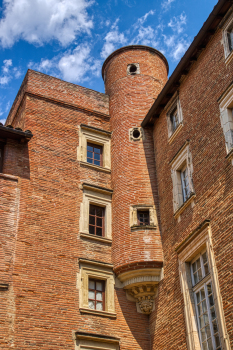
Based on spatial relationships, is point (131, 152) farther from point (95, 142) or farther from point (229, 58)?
point (229, 58)

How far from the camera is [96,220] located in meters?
17.6

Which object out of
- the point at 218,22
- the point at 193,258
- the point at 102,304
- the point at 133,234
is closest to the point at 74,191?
the point at 133,234

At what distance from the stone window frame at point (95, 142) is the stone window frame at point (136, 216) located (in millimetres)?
2560

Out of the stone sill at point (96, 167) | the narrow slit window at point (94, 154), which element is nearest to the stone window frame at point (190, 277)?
the stone sill at point (96, 167)

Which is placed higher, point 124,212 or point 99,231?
point 124,212

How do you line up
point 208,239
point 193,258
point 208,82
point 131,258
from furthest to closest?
point 131,258 → point 208,82 → point 193,258 → point 208,239

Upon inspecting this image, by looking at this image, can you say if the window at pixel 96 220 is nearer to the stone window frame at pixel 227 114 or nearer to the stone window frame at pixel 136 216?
the stone window frame at pixel 136 216

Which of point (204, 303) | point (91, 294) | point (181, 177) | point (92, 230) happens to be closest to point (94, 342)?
point (91, 294)

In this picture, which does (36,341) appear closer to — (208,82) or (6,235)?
(6,235)

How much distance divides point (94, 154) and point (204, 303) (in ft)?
28.2

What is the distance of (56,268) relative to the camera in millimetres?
15273

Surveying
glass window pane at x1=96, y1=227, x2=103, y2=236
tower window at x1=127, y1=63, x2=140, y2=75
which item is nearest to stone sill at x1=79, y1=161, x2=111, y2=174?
glass window pane at x1=96, y1=227, x2=103, y2=236

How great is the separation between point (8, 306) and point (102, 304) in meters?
3.35

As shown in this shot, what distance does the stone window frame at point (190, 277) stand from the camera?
11.5m
